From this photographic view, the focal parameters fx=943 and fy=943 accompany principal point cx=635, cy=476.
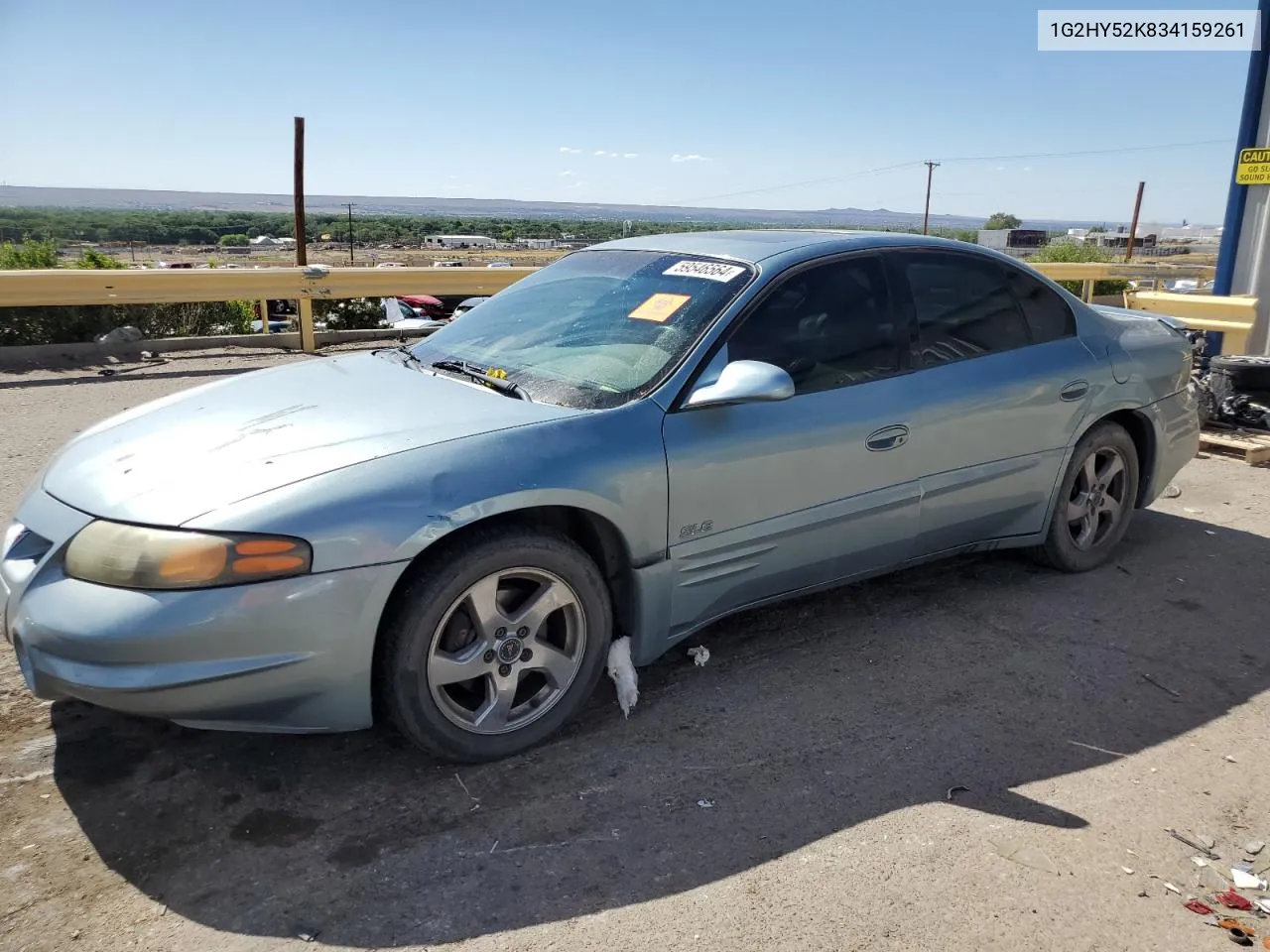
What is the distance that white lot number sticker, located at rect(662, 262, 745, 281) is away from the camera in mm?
3506

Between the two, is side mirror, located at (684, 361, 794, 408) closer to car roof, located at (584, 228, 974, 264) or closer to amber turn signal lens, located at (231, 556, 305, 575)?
car roof, located at (584, 228, 974, 264)

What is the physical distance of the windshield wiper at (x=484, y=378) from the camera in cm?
321

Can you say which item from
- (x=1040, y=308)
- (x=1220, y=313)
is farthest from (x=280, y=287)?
(x=1220, y=313)

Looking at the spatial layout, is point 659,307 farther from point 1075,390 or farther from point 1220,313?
point 1220,313

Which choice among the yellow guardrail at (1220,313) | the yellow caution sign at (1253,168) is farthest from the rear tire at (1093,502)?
the yellow caution sign at (1253,168)

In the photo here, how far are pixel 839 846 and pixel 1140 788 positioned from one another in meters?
1.04

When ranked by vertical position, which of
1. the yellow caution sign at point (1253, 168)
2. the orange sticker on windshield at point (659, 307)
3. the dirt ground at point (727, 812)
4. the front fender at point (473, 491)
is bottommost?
the dirt ground at point (727, 812)

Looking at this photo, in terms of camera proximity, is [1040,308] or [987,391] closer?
[987,391]

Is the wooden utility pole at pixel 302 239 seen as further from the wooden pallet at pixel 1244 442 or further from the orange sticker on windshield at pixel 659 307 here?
the wooden pallet at pixel 1244 442

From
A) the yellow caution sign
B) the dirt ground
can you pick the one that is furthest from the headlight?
the yellow caution sign

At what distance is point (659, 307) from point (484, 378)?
2.27 feet

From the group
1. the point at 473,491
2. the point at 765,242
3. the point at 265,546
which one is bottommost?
the point at 265,546

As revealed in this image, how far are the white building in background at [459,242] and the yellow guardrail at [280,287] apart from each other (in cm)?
5924

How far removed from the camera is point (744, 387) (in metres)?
3.06
